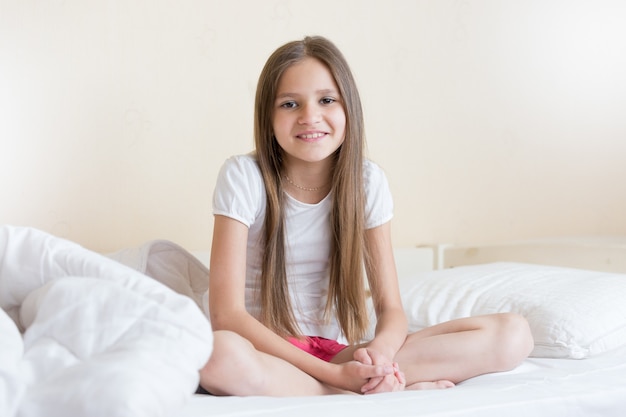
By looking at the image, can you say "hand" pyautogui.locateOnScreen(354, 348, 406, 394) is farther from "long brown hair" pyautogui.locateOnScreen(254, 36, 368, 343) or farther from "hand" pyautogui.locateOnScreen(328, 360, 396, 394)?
"long brown hair" pyautogui.locateOnScreen(254, 36, 368, 343)

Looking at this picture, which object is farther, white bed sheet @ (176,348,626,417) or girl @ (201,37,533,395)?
girl @ (201,37,533,395)

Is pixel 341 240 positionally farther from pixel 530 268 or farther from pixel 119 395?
pixel 119 395

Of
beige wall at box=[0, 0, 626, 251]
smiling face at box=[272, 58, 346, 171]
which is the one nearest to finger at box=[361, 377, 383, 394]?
smiling face at box=[272, 58, 346, 171]

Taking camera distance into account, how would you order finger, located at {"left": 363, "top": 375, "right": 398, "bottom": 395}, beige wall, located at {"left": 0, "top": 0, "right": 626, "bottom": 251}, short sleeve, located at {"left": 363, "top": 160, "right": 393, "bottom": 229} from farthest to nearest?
beige wall, located at {"left": 0, "top": 0, "right": 626, "bottom": 251}, short sleeve, located at {"left": 363, "top": 160, "right": 393, "bottom": 229}, finger, located at {"left": 363, "top": 375, "right": 398, "bottom": 395}

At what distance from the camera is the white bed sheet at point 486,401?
942 millimetres

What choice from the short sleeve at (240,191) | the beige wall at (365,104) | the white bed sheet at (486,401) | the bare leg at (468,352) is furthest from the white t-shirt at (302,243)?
the beige wall at (365,104)

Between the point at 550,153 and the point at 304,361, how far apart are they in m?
1.47

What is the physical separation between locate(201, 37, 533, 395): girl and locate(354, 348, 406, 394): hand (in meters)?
0.05

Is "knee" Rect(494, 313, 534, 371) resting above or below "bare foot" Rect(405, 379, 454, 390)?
above

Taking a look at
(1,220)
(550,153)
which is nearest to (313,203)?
(1,220)

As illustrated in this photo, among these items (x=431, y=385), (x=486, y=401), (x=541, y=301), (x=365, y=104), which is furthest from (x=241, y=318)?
(x=365, y=104)

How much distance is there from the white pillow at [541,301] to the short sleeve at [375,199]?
24cm

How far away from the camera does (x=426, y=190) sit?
2256mm

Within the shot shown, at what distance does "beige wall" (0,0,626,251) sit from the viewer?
1770 mm
